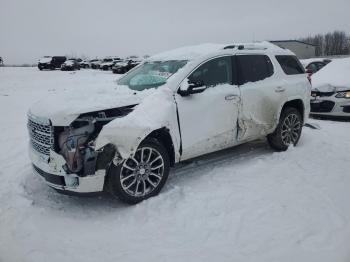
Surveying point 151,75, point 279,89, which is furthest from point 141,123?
point 279,89

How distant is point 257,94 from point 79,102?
2938mm

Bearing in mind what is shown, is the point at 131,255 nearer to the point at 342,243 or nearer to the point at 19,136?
the point at 342,243

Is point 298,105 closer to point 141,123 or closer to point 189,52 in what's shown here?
point 189,52

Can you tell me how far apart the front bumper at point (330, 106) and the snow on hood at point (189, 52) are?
467 cm

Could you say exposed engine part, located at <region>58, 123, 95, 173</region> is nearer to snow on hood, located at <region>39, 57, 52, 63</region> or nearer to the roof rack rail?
the roof rack rail

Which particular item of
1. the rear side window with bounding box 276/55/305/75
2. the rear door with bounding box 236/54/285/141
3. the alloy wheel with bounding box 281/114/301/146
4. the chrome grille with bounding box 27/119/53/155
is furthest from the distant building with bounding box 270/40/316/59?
the chrome grille with bounding box 27/119/53/155

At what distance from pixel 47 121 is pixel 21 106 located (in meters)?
8.33

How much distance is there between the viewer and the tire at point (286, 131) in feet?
21.0

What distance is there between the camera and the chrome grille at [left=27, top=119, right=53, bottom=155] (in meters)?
4.12

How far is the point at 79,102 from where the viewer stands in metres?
4.30

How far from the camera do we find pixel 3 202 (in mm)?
4469

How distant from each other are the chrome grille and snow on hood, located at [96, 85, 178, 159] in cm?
61

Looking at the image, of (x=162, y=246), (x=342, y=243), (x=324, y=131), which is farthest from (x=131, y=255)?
(x=324, y=131)

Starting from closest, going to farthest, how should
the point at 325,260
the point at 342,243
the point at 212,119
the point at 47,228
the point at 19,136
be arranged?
the point at 325,260
the point at 342,243
the point at 47,228
the point at 212,119
the point at 19,136
